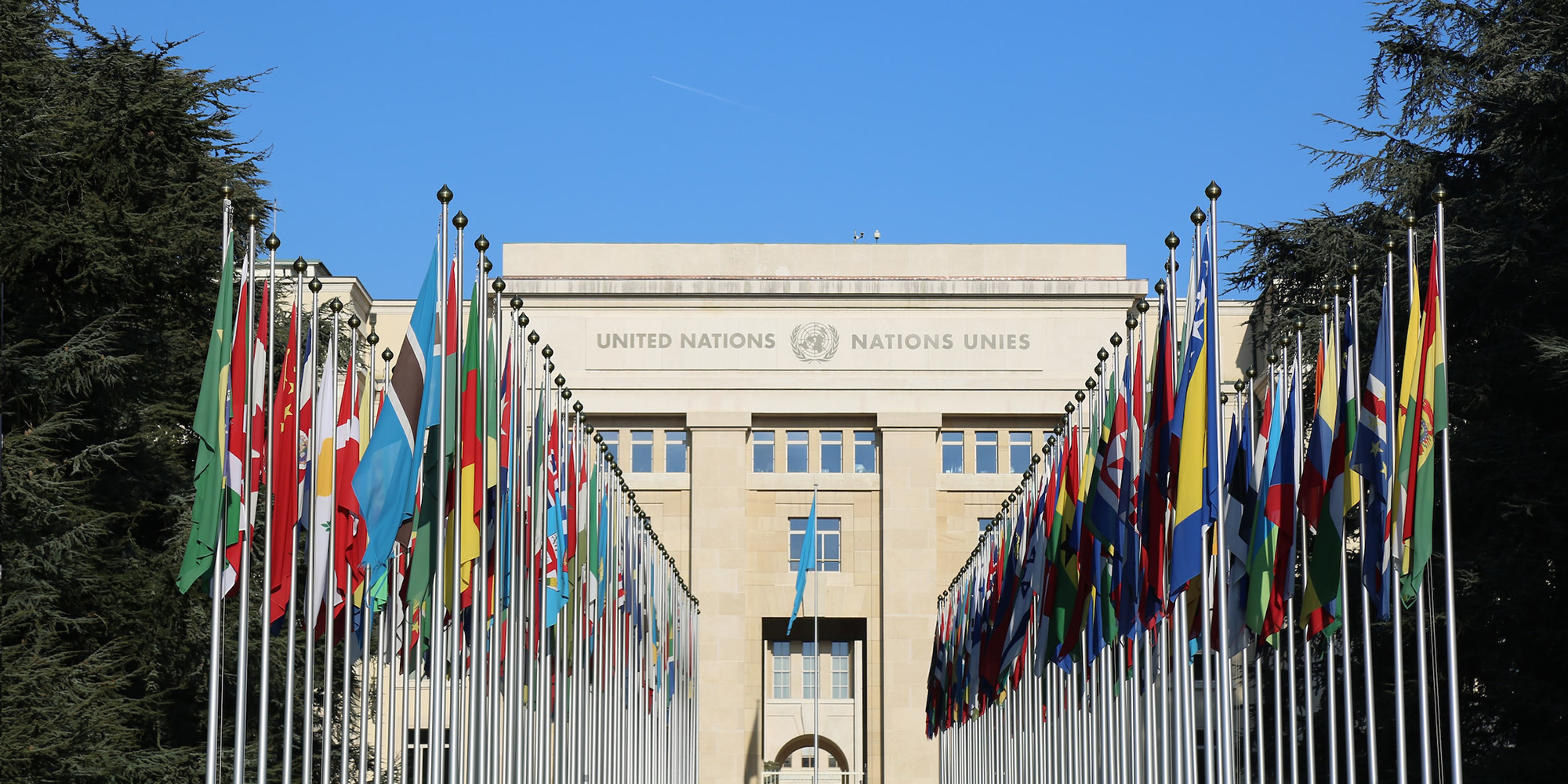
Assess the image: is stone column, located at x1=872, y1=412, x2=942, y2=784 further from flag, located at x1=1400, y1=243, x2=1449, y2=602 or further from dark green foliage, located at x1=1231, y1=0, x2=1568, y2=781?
flag, located at x1=1400, y1=243, x2=1449, y2=602

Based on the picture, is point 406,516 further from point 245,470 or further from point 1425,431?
point 1425,431

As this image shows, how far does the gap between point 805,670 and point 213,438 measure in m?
47.1

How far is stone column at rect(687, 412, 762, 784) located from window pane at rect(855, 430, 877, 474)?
3.59 m

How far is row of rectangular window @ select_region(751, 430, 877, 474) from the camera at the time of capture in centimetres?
6300

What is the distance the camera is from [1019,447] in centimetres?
6312

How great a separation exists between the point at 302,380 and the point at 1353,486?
1012 centimetres

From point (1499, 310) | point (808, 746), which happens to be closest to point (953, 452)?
point (808, 746)

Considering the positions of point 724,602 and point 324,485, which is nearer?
point 324,485

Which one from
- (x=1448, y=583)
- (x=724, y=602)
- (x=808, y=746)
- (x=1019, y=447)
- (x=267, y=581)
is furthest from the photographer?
(x=808, y=746)

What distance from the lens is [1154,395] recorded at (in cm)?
1922

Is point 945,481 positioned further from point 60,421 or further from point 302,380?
point 302,380

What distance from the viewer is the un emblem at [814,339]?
6319cm

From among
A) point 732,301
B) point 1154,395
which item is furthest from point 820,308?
point 1154,395

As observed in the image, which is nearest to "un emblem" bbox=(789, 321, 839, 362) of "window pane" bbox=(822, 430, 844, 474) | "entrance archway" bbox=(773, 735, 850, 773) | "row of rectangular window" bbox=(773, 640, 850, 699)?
"window pane" bbox=(822, 430, 844, 474)
